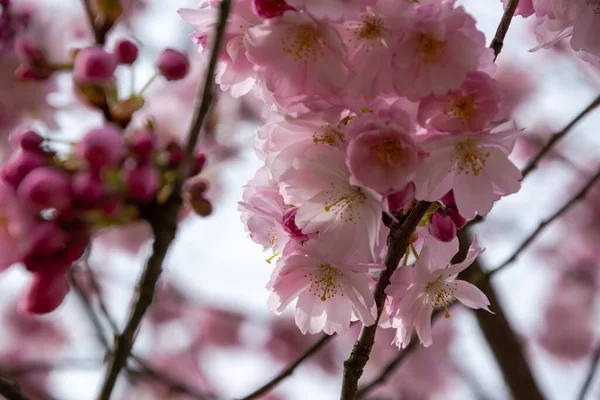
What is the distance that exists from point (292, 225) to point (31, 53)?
0.44m

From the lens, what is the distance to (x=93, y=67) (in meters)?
0.78

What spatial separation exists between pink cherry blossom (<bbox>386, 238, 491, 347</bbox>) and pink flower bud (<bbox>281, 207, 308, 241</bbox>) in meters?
0.18

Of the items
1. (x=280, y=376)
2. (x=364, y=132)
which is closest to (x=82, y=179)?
(x=364, y=132)

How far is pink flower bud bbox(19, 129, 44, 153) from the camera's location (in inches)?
31.5

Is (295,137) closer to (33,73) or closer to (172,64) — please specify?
(172,64)

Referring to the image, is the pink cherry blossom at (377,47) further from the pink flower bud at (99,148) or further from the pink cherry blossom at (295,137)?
the pink flower bud at (99,148)

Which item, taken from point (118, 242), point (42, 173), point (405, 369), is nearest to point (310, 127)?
point (42, 173)

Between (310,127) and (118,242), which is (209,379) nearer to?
(118,242)

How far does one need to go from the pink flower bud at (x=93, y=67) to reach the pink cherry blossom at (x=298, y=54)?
0.27 meters

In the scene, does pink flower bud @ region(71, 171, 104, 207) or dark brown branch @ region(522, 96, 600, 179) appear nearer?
pink flower bud @ region(71, 171, 104, 207)

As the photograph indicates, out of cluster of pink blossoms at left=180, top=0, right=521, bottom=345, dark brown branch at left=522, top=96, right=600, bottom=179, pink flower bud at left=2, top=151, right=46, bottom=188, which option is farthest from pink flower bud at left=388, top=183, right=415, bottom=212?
dark brown branch at left=522, top=96, right=600, bottom=179

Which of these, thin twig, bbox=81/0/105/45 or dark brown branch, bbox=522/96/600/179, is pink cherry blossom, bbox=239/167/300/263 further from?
dark brown branch, bbox=522/96/600/179

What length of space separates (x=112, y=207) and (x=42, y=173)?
3.4 inches

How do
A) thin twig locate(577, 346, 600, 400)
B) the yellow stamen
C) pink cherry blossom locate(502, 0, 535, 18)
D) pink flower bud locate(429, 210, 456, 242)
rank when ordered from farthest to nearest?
1. thin twig locate(577, 346, 600, 400)
2. pink cherry blossom locate(502, 0, 535, 18)
3. the yellow stamen
4. pink flower bud locate(429, 210, 456, 242)
